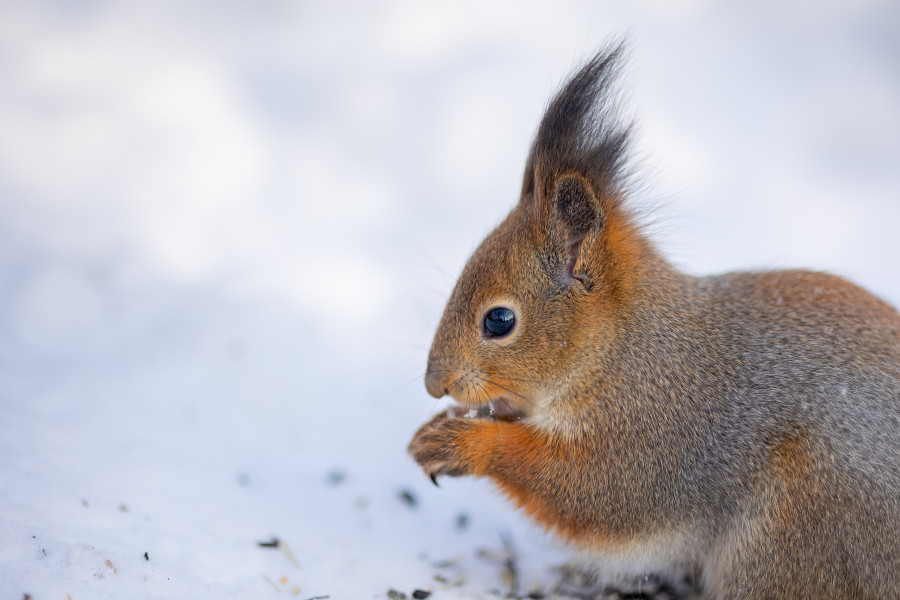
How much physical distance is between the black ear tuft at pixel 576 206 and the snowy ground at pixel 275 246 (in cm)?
36

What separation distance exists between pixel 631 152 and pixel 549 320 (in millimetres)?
558

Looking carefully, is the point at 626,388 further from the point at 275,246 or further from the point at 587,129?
the point at 275,246

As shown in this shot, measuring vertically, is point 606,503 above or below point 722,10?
below

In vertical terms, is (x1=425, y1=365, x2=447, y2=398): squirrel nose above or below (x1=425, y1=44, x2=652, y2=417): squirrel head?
below

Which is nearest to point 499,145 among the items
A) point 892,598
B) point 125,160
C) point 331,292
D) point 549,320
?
point 331,292

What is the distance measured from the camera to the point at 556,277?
2064 mm

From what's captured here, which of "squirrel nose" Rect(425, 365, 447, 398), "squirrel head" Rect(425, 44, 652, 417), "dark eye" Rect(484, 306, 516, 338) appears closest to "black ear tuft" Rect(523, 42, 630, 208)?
"squirrel head" Rect(425, 44, 652, 417)

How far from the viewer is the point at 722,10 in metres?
4.75

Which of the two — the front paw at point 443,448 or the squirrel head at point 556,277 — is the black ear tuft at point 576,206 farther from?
the front paw at point 443,448

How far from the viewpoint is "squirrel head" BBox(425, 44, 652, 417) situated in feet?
6.61

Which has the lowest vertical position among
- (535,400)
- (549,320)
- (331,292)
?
(535,400)

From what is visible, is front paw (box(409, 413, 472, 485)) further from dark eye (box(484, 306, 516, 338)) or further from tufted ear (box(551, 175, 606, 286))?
tufted ear (box(551, 175, 606, 286))

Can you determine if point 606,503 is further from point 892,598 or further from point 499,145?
point 499,145

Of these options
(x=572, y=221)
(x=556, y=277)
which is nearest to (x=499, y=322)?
(x=556, y=277)
